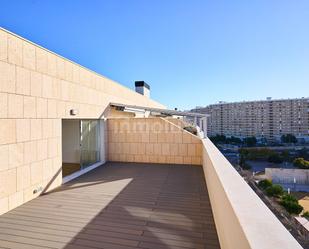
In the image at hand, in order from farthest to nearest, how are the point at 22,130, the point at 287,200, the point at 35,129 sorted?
1. the point at 287,200
2. the point at 35,129
3. the point at 22,130

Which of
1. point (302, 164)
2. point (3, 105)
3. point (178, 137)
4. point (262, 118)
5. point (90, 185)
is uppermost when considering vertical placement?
point (262, 118)

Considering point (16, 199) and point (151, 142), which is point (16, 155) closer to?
point (16, 199)

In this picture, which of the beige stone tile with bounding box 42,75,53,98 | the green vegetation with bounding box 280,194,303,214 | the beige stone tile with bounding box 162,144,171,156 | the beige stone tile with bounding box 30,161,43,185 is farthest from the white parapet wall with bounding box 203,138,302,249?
the green vegetation with bounding box 280,194,303,214

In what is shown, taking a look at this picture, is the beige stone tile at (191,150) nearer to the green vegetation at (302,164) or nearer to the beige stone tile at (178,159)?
the beige stone tile at (178,159)

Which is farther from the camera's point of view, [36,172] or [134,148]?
[134,148]

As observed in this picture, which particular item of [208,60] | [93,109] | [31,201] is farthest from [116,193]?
[208,60]

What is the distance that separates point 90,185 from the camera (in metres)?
5.18

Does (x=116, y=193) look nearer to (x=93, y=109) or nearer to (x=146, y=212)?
(x=146, y=212)

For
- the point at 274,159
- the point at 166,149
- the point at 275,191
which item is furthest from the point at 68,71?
the point at 274,159

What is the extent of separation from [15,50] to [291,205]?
25260 millimetres

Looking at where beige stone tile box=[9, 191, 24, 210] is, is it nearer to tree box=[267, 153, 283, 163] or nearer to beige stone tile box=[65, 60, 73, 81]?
beige stone tile box=[65, 60, 73, 81]

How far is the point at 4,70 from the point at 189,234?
159 inches

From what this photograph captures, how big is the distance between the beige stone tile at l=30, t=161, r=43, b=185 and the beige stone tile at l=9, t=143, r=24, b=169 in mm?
349

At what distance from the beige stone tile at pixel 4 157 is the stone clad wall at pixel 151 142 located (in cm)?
450
